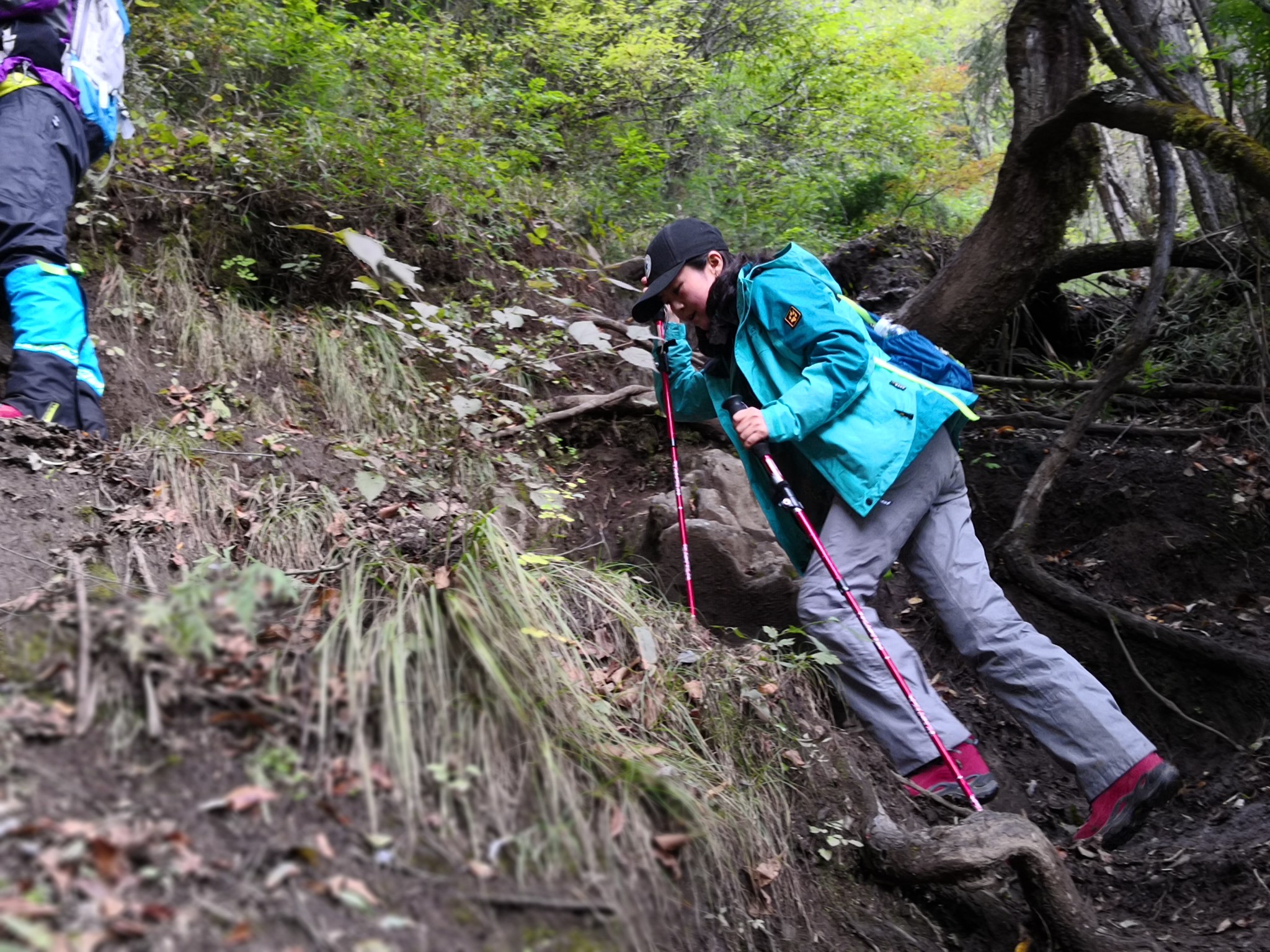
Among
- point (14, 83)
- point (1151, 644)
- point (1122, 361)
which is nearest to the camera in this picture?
point (14, 83)

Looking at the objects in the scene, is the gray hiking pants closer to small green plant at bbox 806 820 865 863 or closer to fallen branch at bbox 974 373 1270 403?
small green plant at bbox 806 820 865 863

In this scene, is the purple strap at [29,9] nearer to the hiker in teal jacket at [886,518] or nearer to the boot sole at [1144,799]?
the hiker in teal jacket at [886,518]

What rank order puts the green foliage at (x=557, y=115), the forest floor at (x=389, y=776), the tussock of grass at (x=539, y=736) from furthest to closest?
the green foliage at (x=557, y=115) → the tussock of grass at (x=539, y=736) → the forest floor at (x=389, y=776)

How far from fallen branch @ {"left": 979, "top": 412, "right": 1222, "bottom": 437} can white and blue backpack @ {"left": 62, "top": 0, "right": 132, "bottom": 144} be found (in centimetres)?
561

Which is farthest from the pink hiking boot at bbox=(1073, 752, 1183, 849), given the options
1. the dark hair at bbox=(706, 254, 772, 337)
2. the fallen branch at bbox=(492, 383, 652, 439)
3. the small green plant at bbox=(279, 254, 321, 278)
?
the small green plant at bbox=(279, 254, 321, 278)

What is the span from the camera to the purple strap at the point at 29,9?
4.56 meters

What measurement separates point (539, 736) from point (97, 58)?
4.65m

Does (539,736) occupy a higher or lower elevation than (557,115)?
lower

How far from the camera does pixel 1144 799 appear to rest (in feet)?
11.9

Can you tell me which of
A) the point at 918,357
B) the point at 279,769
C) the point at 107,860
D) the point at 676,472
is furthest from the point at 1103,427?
the point at 107,860

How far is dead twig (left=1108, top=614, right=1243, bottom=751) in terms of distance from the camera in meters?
4.76

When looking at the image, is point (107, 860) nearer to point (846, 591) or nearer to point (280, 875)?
point (280, 875)

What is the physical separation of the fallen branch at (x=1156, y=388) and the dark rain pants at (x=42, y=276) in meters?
5.66

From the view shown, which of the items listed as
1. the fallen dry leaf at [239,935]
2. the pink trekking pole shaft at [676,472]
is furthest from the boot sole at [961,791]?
the fallen dry leaf at [239,935]
